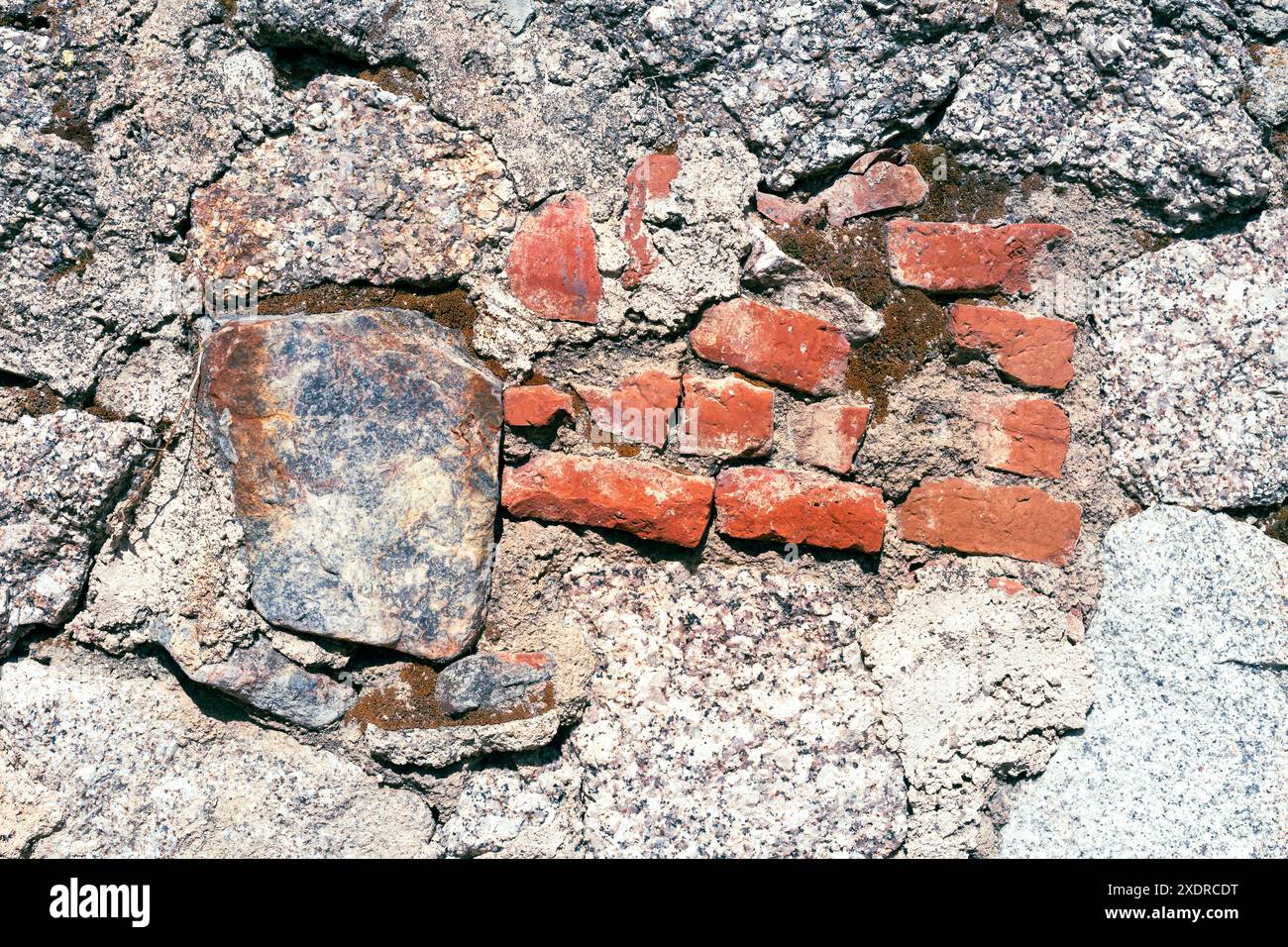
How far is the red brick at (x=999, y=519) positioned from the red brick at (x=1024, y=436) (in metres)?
0.03

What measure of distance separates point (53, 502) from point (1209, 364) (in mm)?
1517

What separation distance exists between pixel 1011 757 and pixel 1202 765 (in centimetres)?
26

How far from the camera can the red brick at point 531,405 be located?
1386 millimetres

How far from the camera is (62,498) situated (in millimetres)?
1324

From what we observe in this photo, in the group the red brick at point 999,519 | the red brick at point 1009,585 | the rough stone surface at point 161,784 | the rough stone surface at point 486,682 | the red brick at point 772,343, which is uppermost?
the red brick at point 772,343

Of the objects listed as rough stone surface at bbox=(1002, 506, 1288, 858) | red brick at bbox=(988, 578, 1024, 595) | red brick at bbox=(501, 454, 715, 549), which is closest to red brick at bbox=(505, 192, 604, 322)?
red brick at bbox=(501, 454, 715, 549)

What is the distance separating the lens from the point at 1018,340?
54.9 inches

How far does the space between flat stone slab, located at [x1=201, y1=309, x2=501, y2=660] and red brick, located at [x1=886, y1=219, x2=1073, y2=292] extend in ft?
1.87

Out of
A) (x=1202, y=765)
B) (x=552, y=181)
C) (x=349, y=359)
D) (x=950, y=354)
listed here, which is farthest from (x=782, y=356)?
(x=1202, y=765)

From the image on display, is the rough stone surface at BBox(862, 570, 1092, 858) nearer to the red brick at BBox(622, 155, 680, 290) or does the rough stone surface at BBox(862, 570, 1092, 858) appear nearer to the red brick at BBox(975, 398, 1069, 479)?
the red brick at BBox(975, 398, 1069, 479)

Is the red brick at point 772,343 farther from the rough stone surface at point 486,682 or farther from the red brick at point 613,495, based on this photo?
the rough stone surface at point 486,682

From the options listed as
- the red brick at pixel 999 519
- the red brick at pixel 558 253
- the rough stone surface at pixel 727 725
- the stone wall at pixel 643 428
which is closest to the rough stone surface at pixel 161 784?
the stone wall at pixel 643 428

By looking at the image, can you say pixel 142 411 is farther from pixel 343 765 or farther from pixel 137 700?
pixel 343 765

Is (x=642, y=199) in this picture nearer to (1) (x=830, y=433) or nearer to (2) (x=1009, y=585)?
(1) (x=830, y=433)
